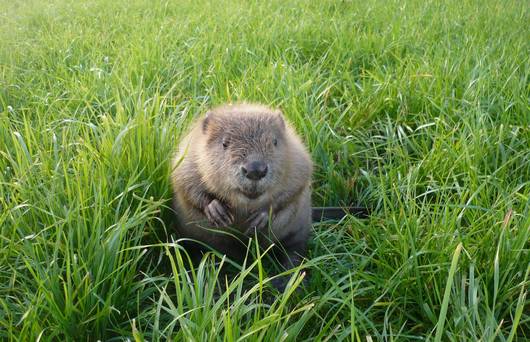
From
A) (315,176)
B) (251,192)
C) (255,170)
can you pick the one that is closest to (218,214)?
(251,192)

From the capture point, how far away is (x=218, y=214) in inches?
104

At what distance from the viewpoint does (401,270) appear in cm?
232

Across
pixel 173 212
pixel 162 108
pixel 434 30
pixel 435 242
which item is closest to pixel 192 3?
pixel 434 30

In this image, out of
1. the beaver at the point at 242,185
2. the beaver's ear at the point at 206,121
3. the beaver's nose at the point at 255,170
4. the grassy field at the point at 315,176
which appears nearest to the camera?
the grassy field at the point at 315,176

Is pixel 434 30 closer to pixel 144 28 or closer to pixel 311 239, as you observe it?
pixel 144 28

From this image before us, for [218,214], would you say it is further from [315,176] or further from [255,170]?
[315,176]

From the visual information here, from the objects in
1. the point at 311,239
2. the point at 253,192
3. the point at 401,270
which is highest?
the point at 253,192

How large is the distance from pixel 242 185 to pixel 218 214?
8.7 inches

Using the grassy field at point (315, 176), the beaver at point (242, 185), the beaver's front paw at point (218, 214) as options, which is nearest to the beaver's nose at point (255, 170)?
the beaver at point (242, 185)

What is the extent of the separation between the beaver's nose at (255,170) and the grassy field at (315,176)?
405mm

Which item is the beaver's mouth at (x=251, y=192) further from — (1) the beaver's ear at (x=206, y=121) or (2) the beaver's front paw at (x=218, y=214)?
(1) the beaver's ear at (x=206, y=121)

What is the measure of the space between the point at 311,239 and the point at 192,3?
5.69m

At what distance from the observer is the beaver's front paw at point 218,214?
263 centimetres

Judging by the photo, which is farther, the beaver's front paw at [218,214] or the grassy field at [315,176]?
the beaver's front paw at [218,214]
